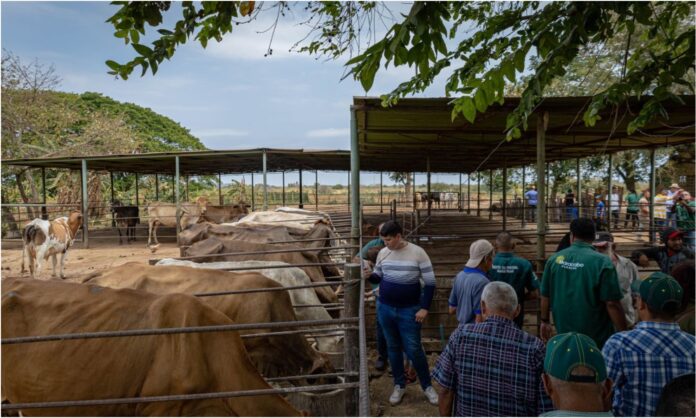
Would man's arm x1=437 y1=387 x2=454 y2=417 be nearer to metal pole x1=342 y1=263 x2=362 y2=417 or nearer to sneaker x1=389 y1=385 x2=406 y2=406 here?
metal pole x1=342 y1=263 x2=362 y2=417

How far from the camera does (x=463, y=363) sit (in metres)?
2.37

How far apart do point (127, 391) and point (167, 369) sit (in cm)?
33

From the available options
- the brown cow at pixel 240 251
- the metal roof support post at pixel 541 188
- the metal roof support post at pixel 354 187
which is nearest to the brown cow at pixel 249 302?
the brown cow at pixel 240 251

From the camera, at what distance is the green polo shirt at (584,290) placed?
11.8 feet

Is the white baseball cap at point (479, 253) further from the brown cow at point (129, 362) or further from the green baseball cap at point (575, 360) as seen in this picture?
the green baseball cap at point (575, 360)

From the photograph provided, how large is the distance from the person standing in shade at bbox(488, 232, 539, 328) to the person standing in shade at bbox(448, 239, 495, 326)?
0.40 meters

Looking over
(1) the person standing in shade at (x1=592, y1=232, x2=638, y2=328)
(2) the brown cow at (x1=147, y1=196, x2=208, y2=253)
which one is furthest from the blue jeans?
(2) the brown cow at (x1=147, y1=196, x2=208, y2=253)

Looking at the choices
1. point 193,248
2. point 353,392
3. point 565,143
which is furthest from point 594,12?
point 565,143

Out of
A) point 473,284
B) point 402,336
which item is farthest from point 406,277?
point 473,284

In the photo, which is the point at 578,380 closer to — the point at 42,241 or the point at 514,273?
the point at 514,273

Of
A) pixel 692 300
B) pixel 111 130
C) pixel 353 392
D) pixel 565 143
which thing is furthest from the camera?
pixel 111 130

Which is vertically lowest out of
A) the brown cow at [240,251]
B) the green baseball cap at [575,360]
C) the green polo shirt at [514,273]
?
the brown cow at [240,251]

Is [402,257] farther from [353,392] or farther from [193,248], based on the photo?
[193,248]

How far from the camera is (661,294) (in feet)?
7.49
